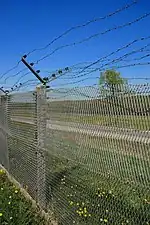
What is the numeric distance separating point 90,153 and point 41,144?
1506mm

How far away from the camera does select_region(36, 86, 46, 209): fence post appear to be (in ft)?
14.5

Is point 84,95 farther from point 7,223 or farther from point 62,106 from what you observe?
point 7,223

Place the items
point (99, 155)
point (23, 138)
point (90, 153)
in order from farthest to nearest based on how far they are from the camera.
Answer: point (23, 138), point (90, 153), point (99, 155)

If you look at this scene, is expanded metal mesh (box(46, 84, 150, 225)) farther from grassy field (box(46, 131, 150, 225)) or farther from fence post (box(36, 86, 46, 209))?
fence post (box(36, 86, 46, 209))

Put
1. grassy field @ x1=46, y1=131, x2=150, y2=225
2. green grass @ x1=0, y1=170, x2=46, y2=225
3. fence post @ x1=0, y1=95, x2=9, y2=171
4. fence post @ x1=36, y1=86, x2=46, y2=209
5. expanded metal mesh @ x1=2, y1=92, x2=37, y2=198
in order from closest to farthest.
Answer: grassy field @ x1=46, y1=131, x2=150, y2=225 → green grass @ x1=0, y1=170, x2=46, y2=225 → fence post @ x1=36, y1=86, x2=46, y2=209 → expanded metal mesh @ x1=2, y1=92, x2=37, y2=198 → fence post @ x1=0, y1=95, x2=9, y2=171

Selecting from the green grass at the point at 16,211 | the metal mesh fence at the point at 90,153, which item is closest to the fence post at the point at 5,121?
the metal mesh fence at the point at 90,153

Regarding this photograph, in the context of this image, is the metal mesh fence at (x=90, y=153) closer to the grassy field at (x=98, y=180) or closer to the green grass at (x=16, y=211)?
the grassy field at (x=98, y=180)

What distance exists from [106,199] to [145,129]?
1014 mm

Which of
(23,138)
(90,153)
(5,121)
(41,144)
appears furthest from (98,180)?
(5,121)

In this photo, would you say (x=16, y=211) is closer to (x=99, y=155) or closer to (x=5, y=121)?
(x=99, y=155)

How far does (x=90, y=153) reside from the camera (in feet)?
10.2

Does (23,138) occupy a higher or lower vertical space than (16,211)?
higher

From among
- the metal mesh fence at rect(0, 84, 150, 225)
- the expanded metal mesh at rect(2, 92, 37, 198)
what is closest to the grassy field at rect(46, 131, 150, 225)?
the metal mesh fence at rect(0, 84, 150, 225)

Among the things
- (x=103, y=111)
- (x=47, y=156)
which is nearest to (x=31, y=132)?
(x=47, y=156)
